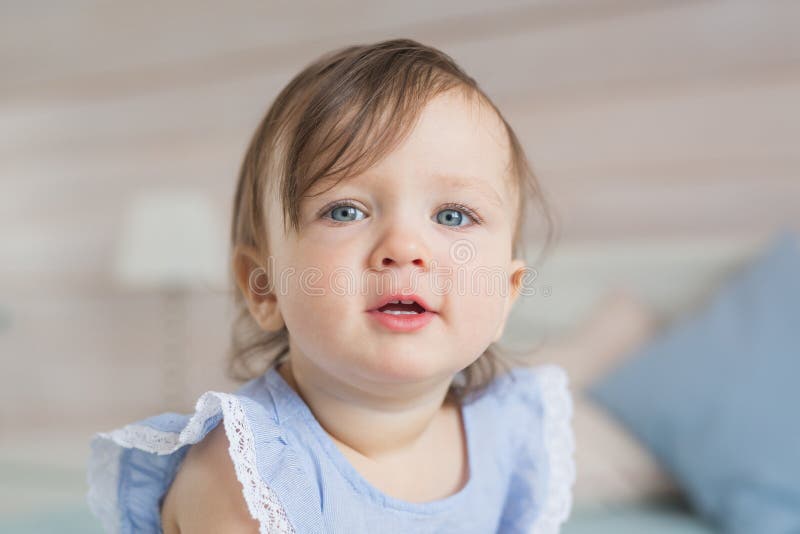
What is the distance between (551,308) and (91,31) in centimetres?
212

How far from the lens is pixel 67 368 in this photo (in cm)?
320

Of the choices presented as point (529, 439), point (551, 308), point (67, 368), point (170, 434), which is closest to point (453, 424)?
point (529, 439)

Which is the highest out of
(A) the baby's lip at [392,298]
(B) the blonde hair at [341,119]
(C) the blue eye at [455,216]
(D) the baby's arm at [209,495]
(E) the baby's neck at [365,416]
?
(B) the blonde hair at [341,119]

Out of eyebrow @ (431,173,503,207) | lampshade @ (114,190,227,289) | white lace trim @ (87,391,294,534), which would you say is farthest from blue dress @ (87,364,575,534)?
lampshade @ (114,190,227,289)

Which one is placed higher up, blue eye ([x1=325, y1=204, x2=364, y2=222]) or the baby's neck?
blue eye ([x1=325, y1=204, x2=364, y2=222])

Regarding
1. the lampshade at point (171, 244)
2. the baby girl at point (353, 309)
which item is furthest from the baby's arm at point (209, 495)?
the lampshade at point (171, 244)

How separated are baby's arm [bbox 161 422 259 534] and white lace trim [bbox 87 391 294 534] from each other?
0.02 metres

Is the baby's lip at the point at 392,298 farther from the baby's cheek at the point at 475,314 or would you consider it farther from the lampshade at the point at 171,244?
the lampshade at the point at 171,244

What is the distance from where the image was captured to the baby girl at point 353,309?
77 cm

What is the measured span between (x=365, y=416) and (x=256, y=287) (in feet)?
0.67

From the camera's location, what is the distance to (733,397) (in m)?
1.61

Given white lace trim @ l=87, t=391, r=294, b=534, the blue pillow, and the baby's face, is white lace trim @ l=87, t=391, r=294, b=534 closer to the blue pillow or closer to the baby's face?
the baby's face

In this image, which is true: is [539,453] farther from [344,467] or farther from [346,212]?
[346,212]

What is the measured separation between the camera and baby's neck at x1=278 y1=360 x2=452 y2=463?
87 centimetres
